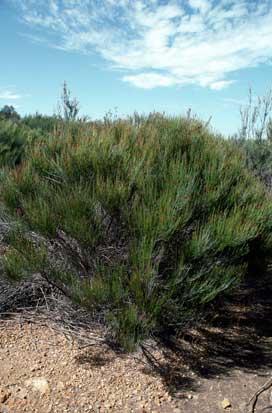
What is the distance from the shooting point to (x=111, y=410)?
3340 millimetres

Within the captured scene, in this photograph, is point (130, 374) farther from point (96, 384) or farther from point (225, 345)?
point (225, 345)

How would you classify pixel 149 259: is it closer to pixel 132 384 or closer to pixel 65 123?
pixel 132 384

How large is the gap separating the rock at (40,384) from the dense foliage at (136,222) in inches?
26.4

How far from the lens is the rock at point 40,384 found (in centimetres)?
350

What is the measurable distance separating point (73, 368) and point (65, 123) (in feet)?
8.78

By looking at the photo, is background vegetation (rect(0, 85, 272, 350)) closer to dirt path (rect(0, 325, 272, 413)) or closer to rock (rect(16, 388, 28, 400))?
dirt path (rect(0, 325, 272, 413))

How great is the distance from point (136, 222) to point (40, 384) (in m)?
1.48

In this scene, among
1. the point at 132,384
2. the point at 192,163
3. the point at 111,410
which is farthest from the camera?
the point at 192,163

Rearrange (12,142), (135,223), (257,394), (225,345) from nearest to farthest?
(257,394) → (135,223) → (225,345) → (12,142)

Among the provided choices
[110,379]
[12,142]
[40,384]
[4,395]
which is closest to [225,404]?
[110,379]

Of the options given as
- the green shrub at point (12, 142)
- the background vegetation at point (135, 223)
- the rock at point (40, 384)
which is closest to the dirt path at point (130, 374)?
the rock at point (40, 384)

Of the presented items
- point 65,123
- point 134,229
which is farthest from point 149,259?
point 65,123

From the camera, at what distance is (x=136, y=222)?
144 inches

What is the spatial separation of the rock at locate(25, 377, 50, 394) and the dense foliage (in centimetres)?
67
